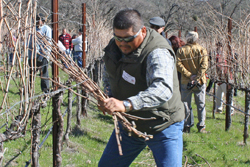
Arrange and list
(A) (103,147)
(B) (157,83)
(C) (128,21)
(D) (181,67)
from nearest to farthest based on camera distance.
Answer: (B) (157,83), (C) (128,21), (A) (103,147), (D) (181,67)

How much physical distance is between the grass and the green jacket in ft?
3.55

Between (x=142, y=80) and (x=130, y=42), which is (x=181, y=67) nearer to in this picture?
(x=142, y=80)

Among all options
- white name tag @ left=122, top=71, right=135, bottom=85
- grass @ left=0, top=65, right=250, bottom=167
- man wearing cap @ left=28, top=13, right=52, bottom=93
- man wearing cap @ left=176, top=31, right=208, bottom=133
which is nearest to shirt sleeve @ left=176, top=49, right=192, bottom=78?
man wearing cap @ left=176, top=31, right=208, bottom=133

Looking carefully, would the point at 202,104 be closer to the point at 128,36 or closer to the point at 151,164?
the point at 151,164

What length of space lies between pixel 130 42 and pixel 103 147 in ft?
9.90

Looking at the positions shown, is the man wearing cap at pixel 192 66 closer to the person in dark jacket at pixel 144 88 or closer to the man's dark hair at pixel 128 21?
the person in dark jacket at pixel 144 88

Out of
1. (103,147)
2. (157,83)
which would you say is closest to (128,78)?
(157,83)

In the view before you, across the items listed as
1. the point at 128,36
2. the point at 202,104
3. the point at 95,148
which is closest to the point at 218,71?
the point at 202,104

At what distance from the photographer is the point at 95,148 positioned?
4863mm

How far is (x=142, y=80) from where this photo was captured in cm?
241

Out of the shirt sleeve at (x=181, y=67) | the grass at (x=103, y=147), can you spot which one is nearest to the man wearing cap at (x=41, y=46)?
the grass at (x=103, y=147)

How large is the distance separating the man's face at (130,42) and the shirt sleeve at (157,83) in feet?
0.58

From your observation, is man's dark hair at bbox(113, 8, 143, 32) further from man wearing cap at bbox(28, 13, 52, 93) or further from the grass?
the grass

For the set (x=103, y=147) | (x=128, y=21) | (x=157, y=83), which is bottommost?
(x=103, y=147)
